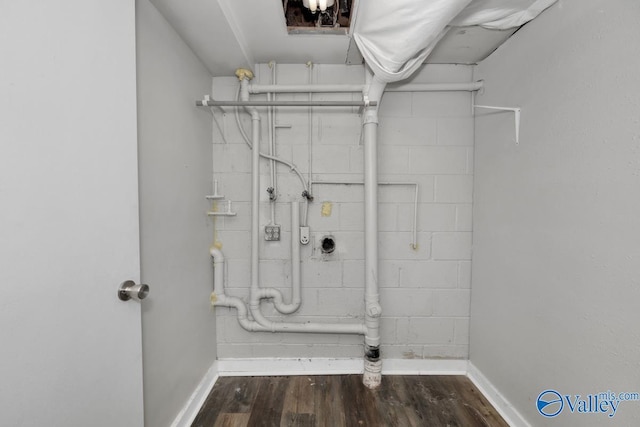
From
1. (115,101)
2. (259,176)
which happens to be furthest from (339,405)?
(115,101)

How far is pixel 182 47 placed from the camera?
4.58 feet

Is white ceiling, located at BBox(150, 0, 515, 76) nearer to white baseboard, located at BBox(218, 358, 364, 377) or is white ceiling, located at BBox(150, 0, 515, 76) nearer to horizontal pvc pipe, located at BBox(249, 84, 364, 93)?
horizontal pvc pipe, located at BBox(249, 84, 364, 93)

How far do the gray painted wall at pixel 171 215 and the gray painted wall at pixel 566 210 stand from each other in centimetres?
183

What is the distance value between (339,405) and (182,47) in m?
2.26

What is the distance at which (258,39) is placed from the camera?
4.91ft

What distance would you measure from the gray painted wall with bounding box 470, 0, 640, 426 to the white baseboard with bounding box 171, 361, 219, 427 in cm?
180

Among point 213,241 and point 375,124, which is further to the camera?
point 213,241

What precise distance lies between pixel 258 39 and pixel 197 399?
7.16ft

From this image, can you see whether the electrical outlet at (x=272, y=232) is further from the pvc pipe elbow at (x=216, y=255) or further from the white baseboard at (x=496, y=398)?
the white baseboard at (x=496, y=398)

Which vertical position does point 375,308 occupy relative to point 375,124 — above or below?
below

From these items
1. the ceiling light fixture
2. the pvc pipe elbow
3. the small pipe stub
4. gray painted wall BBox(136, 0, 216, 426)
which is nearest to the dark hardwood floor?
gray painted wall BBox(136, 0, 216, 426)

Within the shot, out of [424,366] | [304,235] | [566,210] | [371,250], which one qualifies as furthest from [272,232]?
[566,210]

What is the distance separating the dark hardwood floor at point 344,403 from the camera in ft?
4.59

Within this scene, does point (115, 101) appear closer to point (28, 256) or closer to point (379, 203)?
point (28, 256)
